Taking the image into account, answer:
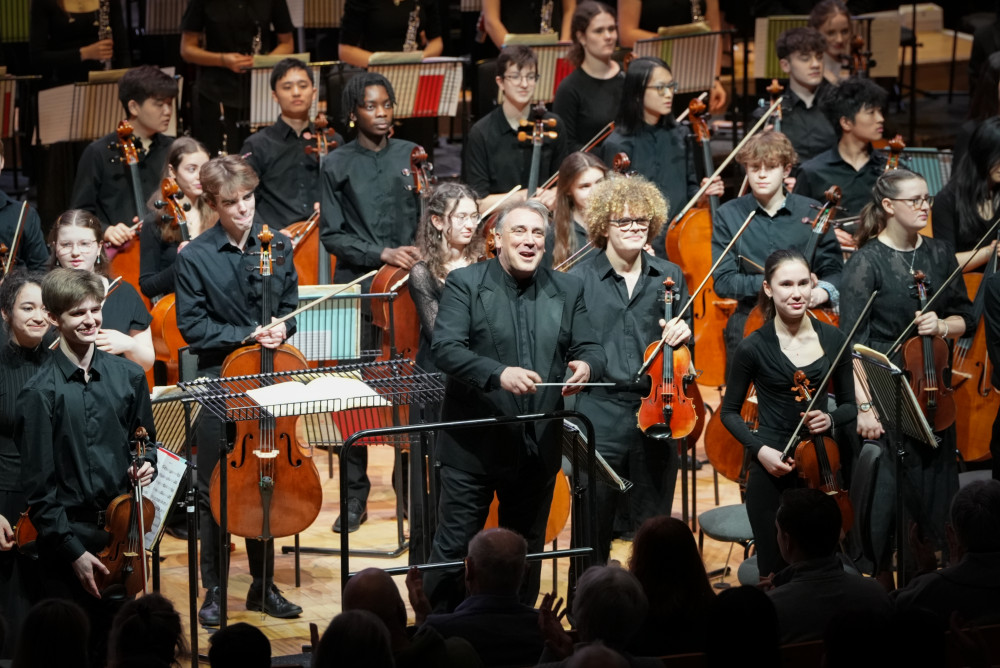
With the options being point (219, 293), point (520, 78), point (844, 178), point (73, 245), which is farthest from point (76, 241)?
point (844, 178)

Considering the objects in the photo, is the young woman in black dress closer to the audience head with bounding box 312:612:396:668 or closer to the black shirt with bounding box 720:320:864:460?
the black shirt with bounding box 720:320:864:460

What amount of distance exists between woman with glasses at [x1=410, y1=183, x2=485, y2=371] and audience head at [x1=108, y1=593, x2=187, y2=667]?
5.89ft

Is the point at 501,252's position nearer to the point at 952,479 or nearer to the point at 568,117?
the point at 952,479

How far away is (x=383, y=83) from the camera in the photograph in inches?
223

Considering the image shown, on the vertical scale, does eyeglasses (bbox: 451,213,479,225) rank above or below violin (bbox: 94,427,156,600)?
above

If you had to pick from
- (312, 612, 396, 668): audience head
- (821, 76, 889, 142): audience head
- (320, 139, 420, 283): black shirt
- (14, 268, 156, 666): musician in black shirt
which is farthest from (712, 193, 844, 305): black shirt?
(312, 612, 396, 668): audience head

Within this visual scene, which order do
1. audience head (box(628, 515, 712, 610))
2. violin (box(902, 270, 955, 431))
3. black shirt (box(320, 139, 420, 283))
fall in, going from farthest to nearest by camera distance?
1. black shirt (box(320, 139, 420, 283))
2. violin (box(902, 270, 955, 431))
3. audience head (box(628, 515, 712, 610))

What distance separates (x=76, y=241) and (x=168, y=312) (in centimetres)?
64

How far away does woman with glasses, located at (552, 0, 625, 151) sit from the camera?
651 cm

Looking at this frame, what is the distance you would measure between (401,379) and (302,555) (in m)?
1.42

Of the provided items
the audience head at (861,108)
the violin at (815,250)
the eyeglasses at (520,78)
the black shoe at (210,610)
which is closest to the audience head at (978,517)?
the violin at (815,250)

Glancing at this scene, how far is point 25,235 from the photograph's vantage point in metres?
5.13

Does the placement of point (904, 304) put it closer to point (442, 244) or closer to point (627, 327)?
point (627, 327)

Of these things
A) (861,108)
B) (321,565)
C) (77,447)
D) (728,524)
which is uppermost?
(861,108)
